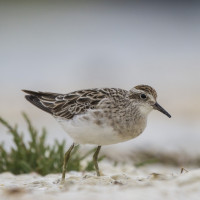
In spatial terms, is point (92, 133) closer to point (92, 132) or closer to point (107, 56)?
point (92, 132)

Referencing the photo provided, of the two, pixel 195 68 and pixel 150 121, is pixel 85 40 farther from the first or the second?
pixel 150 121

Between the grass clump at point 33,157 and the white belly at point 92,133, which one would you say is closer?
the white belly at point 92,133

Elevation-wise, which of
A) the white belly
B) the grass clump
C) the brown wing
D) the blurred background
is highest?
the blurred background

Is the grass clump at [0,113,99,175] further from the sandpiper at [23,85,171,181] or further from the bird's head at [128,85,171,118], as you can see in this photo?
the bird's head at [128,85,171,118]

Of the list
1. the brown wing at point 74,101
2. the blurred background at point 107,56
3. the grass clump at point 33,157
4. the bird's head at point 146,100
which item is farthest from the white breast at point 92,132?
the blurred background at point 107,56

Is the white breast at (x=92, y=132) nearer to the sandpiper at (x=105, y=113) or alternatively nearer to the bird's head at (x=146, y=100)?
the sandpiper at (x=105, y=113)

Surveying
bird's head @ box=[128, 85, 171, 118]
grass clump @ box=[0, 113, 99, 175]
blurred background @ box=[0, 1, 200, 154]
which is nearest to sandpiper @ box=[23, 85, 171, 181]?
bird's head @ box=[128, 85, 171, 118]

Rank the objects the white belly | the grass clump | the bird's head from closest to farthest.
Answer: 1. the white belly
2. the bird's head
3. the grass clump

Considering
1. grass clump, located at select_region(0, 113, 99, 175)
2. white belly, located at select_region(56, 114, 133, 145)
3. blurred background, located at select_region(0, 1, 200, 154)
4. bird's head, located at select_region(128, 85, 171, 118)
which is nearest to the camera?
white belly, located at select_region(56, 114, 133, 145)
